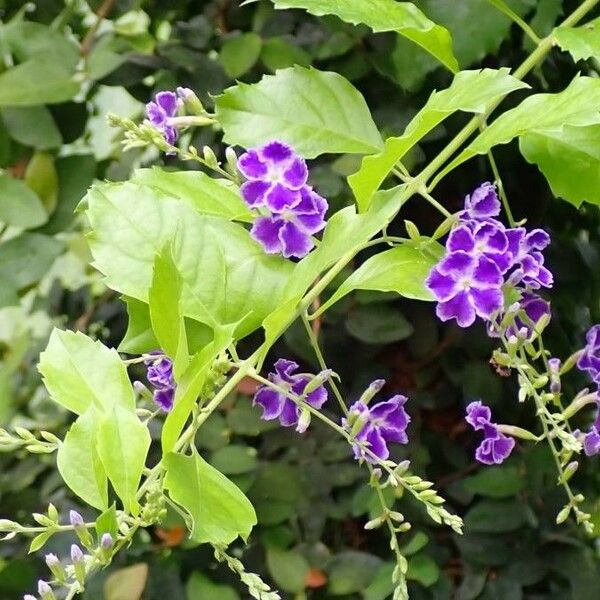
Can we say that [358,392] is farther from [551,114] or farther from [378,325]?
[551,114]

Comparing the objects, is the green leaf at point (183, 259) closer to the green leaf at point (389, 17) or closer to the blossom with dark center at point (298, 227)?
the blossom with dark center at point (298, 227)

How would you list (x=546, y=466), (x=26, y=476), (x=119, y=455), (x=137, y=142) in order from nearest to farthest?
(x=119, y=455)
(x=137, y=142)
(x=546, y=466)
(x=26, y=476)

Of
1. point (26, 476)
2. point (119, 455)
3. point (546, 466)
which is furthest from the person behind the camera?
point (26, 476)

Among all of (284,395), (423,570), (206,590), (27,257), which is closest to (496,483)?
(423,570)

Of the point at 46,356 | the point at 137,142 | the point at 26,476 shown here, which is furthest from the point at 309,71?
the point at 26,476

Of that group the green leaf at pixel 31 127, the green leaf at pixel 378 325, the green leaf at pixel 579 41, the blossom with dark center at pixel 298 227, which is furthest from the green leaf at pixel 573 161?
the green leaf at pixel 31 127

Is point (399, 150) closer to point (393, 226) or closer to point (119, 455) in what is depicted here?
point (119, 455)

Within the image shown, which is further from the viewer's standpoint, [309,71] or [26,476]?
[26,476]
